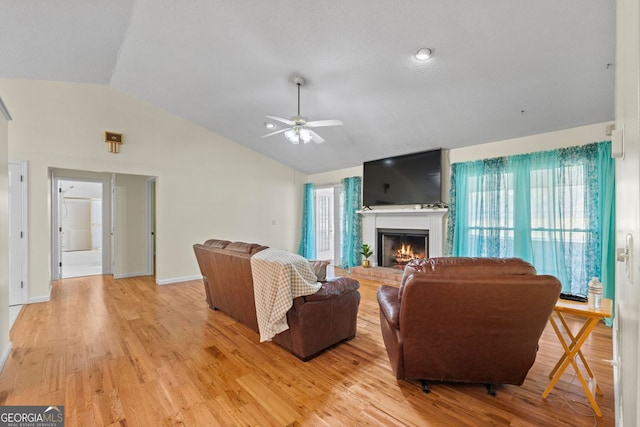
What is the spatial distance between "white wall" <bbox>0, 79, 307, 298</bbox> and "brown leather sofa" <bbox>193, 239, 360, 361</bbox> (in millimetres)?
2312

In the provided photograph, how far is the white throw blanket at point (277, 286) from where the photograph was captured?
2311 millimetres

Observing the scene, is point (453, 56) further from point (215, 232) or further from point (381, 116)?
point (215, 232)

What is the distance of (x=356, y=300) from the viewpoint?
9.30ft

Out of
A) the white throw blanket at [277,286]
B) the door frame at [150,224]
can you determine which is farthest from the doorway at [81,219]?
the white throw blanket at [277,286]

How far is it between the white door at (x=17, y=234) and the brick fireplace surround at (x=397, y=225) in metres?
5.37

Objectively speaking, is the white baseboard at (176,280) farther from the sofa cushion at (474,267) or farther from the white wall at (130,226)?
the sofa cushion at (474,267)

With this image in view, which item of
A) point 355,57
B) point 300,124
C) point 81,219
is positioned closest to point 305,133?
point 300,124

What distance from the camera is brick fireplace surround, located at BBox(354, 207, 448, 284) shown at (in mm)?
4969

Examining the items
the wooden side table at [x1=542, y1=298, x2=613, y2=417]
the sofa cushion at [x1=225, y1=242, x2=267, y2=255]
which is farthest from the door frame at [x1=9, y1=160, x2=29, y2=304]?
the wooden side table at [x1=542, y1=298, x2=613, y2=417]

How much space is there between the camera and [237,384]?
2.08 meters

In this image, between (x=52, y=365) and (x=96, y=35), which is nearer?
(x=52, y=365)

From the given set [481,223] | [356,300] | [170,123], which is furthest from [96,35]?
[481,223]

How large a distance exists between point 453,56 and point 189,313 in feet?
14.1

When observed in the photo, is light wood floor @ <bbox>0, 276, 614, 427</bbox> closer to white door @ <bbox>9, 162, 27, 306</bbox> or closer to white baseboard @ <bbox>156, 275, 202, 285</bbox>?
white door @ <bbox>9, 162, 27, 306</bbox>
